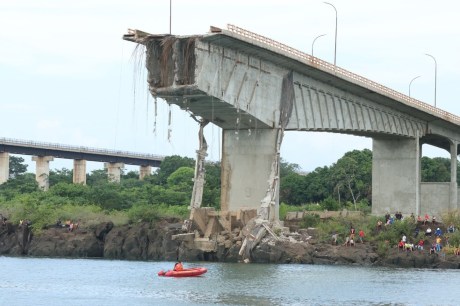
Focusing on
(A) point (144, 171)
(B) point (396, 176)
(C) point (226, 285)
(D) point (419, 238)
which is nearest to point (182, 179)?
(A) point (144, 171)

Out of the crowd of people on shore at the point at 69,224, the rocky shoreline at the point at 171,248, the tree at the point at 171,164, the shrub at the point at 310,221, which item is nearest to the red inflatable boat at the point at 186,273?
the rocky shoreline at the point at 171,248

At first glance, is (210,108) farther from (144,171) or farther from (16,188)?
(144,171)

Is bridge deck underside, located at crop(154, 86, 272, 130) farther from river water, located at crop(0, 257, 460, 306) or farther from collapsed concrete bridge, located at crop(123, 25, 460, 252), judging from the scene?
river water, located at crop(0, 257, 460, 306)

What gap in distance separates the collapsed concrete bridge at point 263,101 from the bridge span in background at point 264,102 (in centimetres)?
7

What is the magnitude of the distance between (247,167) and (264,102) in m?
5.12

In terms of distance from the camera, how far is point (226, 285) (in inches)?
2692

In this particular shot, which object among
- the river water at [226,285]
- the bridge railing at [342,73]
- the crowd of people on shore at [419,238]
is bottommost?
the river water at [226,285]

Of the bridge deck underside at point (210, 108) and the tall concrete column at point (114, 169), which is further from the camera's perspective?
the tall concrete column at point (114, 169)

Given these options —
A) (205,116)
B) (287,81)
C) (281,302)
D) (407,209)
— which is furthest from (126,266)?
(407,209)

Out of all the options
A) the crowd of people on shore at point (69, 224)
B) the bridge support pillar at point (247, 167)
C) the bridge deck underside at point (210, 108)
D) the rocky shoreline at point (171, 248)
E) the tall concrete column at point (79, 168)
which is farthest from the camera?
the tall concrete column at point (79, 168)

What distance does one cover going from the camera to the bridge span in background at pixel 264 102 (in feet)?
267

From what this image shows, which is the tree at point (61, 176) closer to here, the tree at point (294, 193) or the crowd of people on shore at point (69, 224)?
the tree at point (294, 193)

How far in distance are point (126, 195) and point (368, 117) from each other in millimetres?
32833

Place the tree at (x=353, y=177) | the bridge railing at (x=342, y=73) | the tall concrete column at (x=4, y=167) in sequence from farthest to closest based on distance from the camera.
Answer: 1. the tall concrete column at (x=4, y=167)
2. the tree at (x=353, y=177)
3. the bridge railing at (x=342, y=73)
